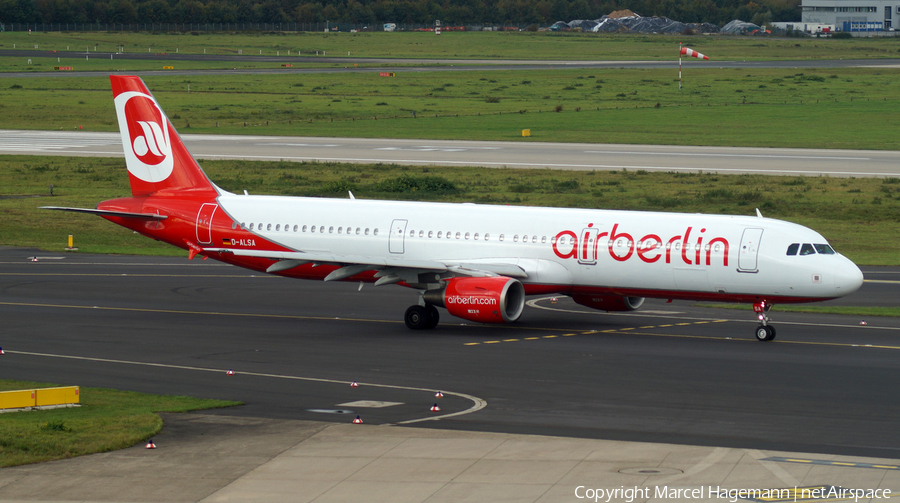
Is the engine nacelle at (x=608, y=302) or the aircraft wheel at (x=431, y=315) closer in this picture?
the aircraft wheel at (x=431, y=315)

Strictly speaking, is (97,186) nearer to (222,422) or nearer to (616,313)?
(616,313)

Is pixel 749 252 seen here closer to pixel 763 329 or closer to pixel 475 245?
pixel 763 329

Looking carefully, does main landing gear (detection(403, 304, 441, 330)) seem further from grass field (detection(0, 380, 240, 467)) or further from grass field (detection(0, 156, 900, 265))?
grass field (detection(0, 156, 900, 265))

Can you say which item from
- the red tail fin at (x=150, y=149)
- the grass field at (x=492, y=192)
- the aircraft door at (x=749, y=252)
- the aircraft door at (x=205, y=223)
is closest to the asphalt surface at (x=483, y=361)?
the aircraft door at (x=749, y=252)

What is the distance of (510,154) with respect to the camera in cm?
9606

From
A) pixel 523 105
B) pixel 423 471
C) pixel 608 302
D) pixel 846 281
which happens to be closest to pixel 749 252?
pixel 846 281

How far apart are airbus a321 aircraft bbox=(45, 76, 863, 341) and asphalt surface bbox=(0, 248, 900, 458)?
5.50 ft

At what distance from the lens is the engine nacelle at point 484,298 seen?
125 feet

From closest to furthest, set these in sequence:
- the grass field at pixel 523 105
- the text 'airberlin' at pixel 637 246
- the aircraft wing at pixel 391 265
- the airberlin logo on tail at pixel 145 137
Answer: the text 'airberlin' at pixel 637 246, the aircraft wing at pixel 391 265, the airberlin logo on tail at pixel 145 137, the grass field at pixel 523 105

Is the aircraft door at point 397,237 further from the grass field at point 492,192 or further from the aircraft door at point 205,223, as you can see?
the grass field at point 492,192

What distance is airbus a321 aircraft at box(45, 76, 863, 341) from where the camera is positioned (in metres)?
37.7

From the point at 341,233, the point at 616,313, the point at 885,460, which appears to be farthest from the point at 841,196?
the point at 885,460

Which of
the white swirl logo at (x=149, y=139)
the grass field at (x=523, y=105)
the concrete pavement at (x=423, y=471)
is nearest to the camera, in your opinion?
the concrete pavement at (x=423, y=471)

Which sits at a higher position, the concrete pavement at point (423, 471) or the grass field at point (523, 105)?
the grass field at point (523, 105)
